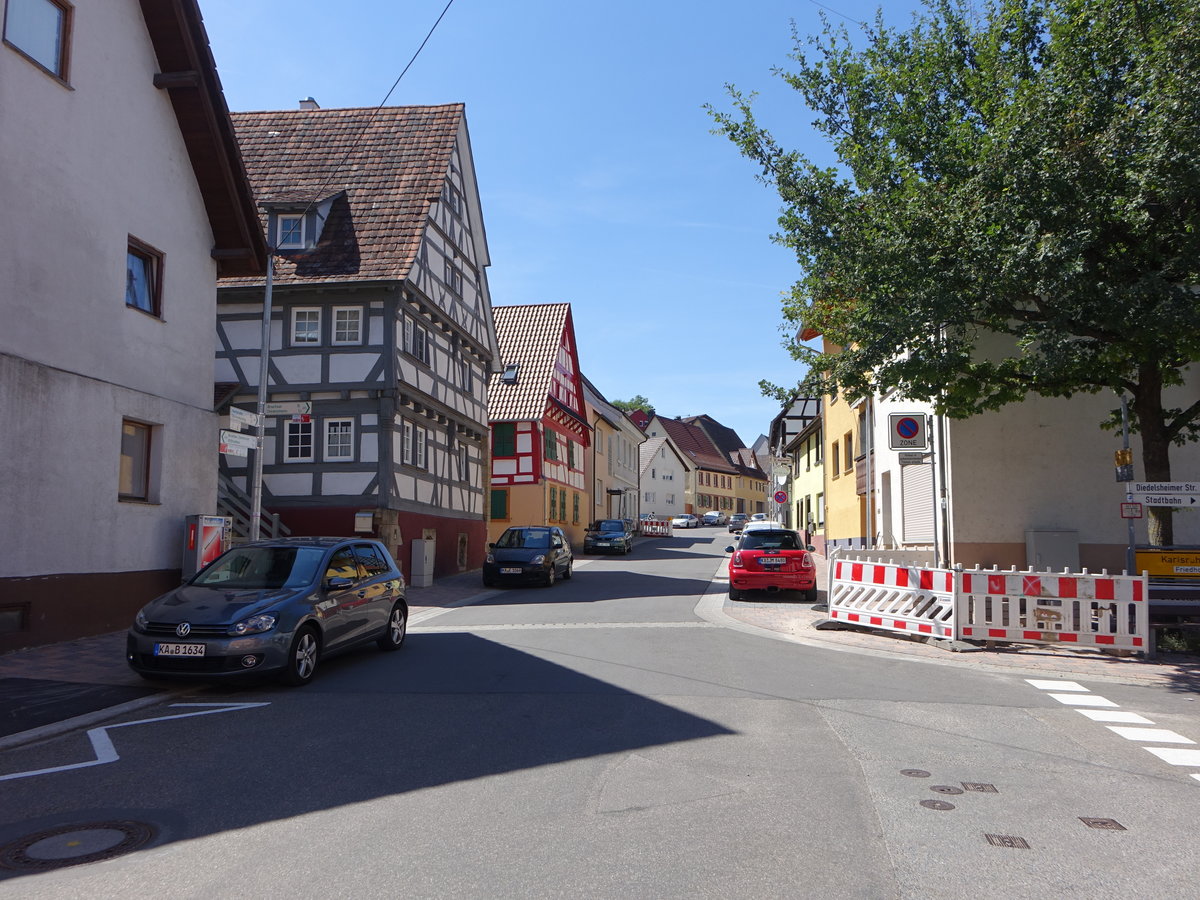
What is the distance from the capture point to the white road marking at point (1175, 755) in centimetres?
679

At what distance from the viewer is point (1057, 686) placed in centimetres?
1005

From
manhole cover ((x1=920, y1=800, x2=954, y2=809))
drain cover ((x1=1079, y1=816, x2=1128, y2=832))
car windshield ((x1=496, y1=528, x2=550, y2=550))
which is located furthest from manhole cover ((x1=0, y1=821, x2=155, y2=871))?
car windshield ((x1=496, y1=528, x2=550, y2=550))

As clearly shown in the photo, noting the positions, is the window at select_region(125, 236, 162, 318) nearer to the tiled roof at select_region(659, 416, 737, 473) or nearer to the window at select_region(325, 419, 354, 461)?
the window at select_region(325, 419, 354, 461)

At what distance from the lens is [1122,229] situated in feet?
42.3

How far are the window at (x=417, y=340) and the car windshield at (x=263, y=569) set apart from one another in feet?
41.8

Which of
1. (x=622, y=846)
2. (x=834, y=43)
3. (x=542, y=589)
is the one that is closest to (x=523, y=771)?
(x=622, y=846)

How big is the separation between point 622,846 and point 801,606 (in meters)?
14.6

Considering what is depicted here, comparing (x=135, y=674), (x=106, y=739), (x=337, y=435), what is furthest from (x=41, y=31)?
(x=337, y=435)

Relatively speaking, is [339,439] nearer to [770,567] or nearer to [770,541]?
[770,541]

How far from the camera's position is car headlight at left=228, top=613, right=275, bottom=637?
9.22m

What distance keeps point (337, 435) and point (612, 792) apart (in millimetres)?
18213

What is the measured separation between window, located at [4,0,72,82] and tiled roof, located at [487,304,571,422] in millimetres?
23608

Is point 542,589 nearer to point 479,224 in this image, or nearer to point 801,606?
point 801,606

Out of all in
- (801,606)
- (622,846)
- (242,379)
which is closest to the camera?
(622,846)
